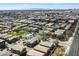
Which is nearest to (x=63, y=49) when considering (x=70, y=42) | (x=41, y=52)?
(x=70, y=42)

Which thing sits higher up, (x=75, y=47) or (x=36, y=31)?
(x=36, y=31)

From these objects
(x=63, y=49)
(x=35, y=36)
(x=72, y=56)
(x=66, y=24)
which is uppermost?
(x=66, y=24)

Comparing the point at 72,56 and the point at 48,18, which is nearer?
the point at 72,56

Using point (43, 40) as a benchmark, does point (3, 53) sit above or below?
below

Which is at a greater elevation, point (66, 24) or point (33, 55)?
point (66, 24)

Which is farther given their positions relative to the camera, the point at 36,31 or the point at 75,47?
the point at 36,31

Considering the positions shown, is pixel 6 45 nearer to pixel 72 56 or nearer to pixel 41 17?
pixel 41 17

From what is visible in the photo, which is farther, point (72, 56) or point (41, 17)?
point (41, 17)

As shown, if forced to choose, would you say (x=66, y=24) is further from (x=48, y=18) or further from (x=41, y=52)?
(x=41, y=52)

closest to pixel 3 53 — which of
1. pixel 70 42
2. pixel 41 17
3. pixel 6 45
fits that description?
pixel 6 45
